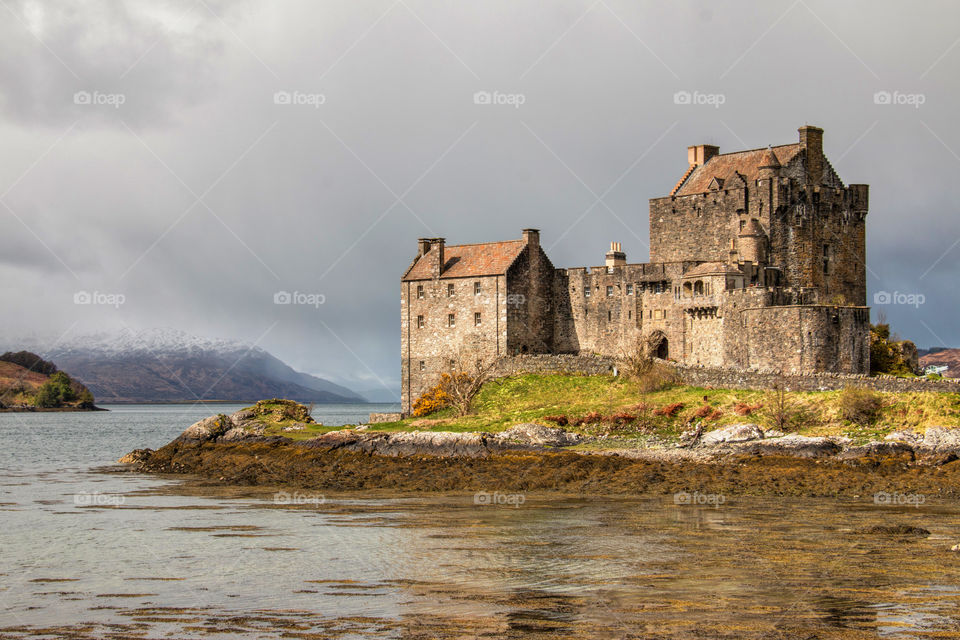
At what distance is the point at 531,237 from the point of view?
63.3 metres

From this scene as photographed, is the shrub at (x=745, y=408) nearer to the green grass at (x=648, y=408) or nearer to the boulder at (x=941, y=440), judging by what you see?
the green grass at (x=648, y=408)

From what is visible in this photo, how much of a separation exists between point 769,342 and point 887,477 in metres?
14.9

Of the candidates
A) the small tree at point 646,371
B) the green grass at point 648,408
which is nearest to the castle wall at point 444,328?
the green grass at point 648,408

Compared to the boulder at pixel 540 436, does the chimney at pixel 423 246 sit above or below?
above

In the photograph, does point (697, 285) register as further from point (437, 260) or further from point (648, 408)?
point (437, 260)

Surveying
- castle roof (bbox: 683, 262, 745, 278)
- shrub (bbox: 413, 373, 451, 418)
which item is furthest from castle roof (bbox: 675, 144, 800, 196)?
shrub (bbox: 413, 373, 451, 418)

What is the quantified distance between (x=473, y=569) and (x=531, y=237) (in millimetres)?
41272

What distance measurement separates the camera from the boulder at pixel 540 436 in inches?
1849

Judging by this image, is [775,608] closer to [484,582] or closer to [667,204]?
[484,582]

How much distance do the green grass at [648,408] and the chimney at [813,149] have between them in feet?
52.3

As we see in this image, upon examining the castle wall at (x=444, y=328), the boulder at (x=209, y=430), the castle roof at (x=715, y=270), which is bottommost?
the boulder at (x=209, y=430)

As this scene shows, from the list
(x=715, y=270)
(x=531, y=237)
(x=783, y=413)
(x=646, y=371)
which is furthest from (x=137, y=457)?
(x=783, y=413)

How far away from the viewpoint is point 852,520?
29156mm

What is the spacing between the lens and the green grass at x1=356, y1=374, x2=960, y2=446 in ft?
140
